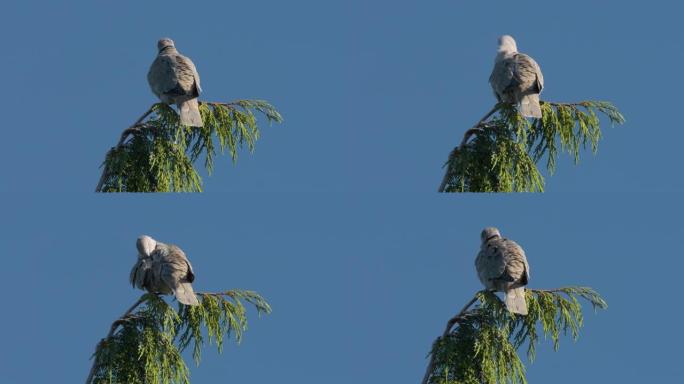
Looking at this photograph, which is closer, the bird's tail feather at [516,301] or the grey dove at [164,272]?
the bird's tail feather at [516,301]

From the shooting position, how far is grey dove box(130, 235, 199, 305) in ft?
63.3

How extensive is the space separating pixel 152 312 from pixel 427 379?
2.12 metres

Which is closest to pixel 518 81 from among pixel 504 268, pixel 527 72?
pixel 527 72

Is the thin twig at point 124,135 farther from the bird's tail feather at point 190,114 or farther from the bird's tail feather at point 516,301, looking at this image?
the bird's tail feather at point 516,301

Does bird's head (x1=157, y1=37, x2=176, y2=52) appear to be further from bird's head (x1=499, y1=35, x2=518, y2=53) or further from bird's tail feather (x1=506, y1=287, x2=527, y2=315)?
bird's tail feather (x1=506, y1=287, x2=527, y2=315)

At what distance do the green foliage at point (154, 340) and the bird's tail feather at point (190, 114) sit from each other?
Result: 1697 millimetres

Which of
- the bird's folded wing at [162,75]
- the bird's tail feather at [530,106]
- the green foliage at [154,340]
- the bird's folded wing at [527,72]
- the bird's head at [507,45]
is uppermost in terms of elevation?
the bird's head at [507,45]

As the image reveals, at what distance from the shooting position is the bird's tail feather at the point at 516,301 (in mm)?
18844

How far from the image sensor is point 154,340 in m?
18.9

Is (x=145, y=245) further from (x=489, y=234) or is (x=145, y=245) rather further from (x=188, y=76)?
(x=489, y=234)

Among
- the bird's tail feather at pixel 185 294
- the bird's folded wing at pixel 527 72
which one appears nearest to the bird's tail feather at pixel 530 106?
the bird's folded wing at pixel 527 72

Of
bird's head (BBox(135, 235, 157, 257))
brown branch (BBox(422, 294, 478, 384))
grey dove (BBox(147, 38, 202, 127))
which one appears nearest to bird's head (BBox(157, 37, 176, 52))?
grey dove (BBox(147, 38, 202, 127))

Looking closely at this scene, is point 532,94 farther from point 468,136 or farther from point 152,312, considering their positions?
point 152,312

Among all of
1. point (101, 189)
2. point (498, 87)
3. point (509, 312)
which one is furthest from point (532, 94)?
point (101, 189)
